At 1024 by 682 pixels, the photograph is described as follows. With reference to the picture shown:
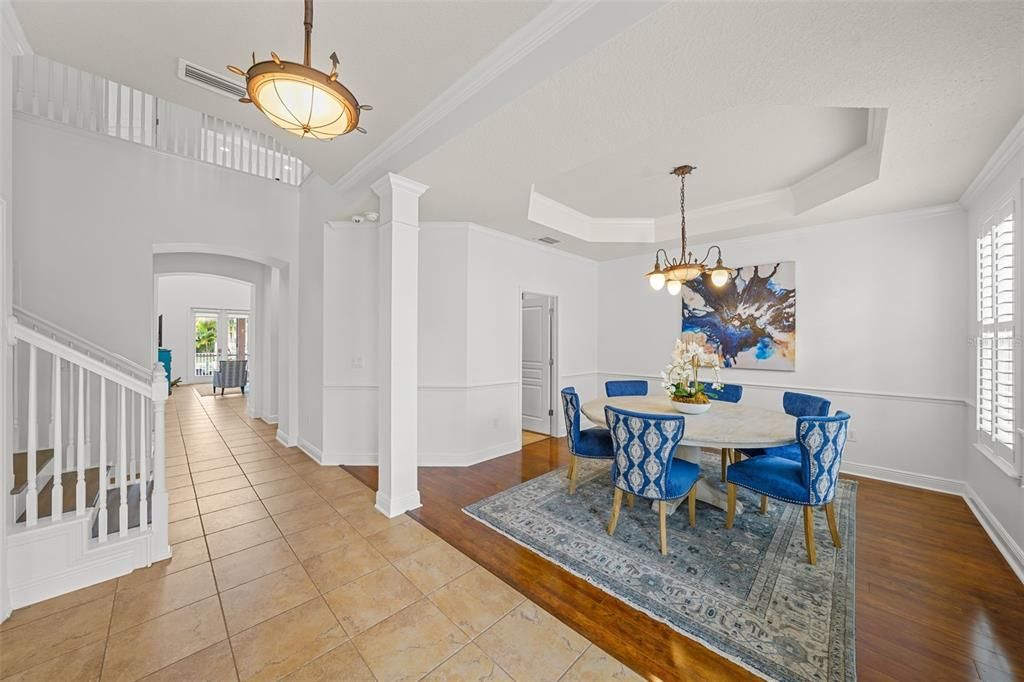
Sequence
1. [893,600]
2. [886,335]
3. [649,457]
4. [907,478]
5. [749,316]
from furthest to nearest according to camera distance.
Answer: [749,316]
[886,335]
[907,478]
[649,457]
[893,600]

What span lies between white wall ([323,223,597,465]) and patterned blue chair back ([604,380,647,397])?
4.47ft

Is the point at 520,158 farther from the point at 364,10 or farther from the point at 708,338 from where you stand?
the point at 708,338

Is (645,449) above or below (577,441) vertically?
above

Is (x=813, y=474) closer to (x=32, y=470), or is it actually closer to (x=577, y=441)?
(x=577, y=441)

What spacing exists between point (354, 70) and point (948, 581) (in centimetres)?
457

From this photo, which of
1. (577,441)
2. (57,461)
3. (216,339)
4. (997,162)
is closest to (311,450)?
(57,461)

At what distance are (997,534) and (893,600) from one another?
1440 mm

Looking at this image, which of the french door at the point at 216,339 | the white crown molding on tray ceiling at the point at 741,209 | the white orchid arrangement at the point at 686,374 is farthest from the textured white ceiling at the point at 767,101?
the french door at the point at 216,339

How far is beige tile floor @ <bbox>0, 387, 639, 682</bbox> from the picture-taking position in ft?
5.49

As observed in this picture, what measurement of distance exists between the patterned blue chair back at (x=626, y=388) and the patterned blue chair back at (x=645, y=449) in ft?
5.87

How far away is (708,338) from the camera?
499 centimetres

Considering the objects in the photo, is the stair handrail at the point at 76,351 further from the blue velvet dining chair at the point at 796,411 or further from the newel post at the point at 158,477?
the blue velvet dining chair at the point at 796,411

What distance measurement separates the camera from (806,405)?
3502 mm

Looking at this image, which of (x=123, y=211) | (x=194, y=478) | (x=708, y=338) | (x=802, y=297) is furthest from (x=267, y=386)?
(x=802, y=297)
